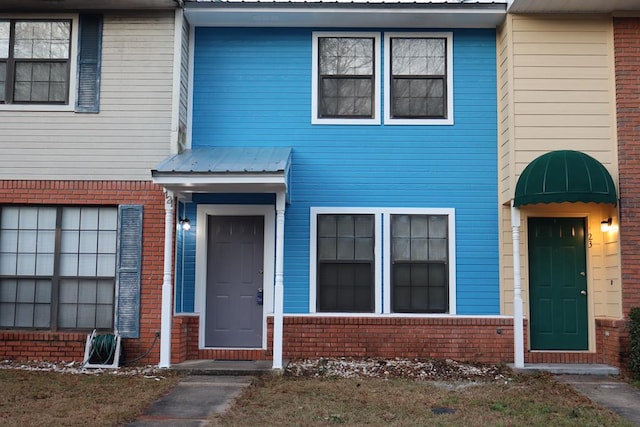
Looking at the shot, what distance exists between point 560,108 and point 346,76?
131 inches

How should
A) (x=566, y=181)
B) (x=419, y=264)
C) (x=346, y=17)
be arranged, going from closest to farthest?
(x=566, y=181) < (x=346, y=17) < (x=419, y=264)

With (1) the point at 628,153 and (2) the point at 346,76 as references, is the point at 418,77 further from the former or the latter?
(1) the point at 628,153

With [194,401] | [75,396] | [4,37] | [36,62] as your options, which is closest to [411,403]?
[194,401]

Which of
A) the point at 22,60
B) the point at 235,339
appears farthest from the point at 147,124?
the point at 235,339

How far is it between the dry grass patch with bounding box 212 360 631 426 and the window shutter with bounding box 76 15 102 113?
5.01 metres

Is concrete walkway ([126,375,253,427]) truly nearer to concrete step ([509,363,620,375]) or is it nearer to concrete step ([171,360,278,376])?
concrete step ([171,360,278,376])

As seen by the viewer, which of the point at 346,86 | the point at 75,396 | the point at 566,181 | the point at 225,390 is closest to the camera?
the point at 75,396

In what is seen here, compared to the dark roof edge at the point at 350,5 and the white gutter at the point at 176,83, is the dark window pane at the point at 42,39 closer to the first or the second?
the white gutter at the point at 176,83

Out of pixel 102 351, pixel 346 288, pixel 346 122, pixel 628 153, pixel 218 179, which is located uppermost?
pixel 346 122

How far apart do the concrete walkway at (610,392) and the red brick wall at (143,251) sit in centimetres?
587

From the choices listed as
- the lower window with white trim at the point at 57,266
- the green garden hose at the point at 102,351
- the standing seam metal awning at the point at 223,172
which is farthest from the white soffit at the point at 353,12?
the green garden hose at the point at 102,351

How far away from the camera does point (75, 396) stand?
773cm

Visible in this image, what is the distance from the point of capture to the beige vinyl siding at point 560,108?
9.94 metres

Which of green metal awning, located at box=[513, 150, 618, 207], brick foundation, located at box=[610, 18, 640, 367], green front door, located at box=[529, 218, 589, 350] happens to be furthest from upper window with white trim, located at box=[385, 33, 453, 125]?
brick foundation, located at box=[610, 18, 640, 367]
